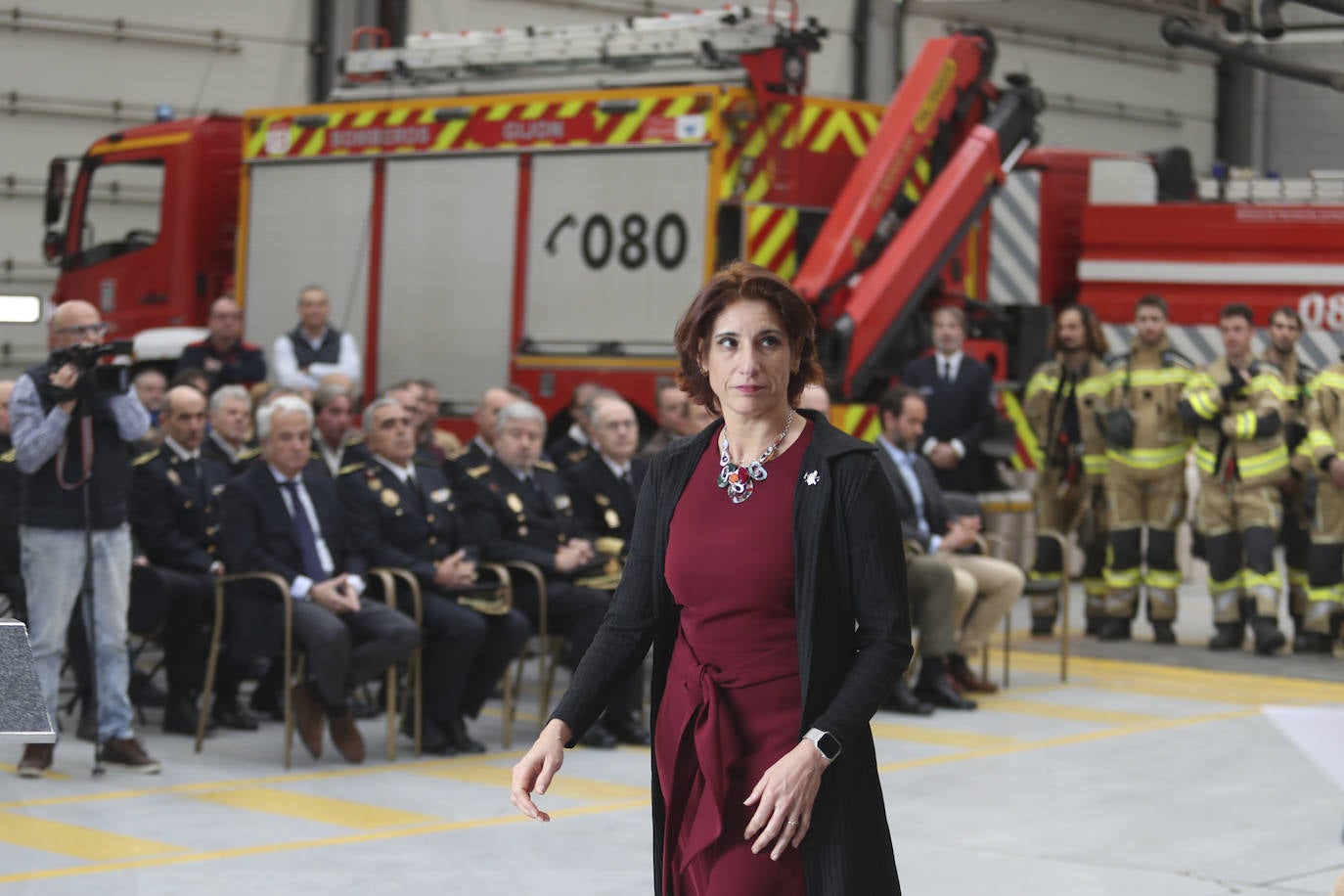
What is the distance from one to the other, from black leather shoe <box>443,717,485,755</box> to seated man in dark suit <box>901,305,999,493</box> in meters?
4.00

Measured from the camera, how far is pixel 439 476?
9.30 m

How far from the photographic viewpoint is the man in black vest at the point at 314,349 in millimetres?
12781

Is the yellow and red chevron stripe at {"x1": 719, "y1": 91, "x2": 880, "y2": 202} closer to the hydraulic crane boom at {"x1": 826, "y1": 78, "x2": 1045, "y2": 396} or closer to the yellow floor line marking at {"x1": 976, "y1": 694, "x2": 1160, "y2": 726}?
the hydraulic crane boom at {"x1": 826, "y1": 78, "x2": 1045, "y2": 396}

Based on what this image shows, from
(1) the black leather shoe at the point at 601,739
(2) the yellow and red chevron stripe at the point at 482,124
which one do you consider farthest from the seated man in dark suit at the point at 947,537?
(2) the yellow and red chevron stripe at the point at 482,124

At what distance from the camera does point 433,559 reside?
360 inches

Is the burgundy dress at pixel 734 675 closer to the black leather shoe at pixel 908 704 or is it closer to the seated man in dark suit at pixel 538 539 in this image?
the seated man in dark suit at pixel 538 539

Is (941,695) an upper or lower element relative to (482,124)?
lower

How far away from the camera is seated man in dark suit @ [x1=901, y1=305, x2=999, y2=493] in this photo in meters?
12.0

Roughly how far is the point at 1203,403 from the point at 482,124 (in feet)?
15.3

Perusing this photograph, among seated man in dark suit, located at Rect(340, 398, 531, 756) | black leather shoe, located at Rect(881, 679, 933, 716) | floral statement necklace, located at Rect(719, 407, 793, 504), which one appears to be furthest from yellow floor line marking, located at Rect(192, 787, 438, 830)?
floral statement necklace, located at Rect(719, 407, 793, 504)

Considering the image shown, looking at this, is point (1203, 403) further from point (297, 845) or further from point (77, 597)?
point (297, 845)

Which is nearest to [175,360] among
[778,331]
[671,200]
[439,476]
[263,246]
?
[263,246]

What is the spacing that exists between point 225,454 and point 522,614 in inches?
70.2

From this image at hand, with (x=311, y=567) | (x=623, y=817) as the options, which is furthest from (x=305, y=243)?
(x=623, y=817)
